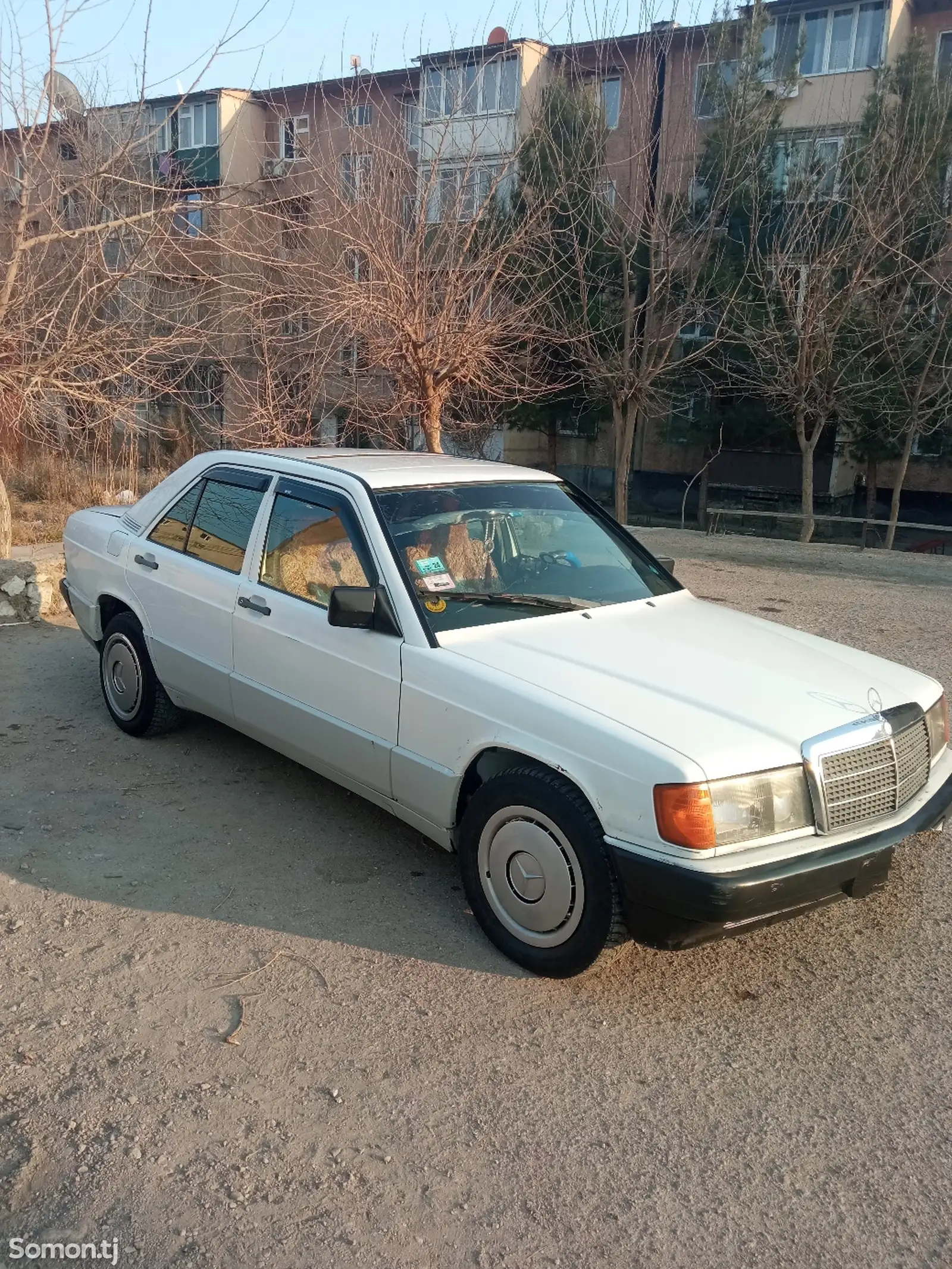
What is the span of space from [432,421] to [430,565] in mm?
6258

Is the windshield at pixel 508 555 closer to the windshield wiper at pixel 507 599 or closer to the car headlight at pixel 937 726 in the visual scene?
the windshield wiper at pixel 507 599

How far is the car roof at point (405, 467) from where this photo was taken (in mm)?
4465

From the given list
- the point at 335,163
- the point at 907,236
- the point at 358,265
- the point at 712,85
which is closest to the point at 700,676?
the point at 358,265

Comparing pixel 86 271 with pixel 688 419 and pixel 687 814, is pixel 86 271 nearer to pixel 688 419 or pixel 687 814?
pixel 687 814

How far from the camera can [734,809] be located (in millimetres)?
3094

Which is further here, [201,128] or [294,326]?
[201,128]

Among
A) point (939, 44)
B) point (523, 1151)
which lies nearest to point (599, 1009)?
point (523, 1151)

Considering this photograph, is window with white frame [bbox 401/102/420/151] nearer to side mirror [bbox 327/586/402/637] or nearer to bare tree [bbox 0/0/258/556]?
bare tree [bbox 0/0/258/556]

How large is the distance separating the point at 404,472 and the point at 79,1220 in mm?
3046

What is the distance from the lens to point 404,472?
4559mm

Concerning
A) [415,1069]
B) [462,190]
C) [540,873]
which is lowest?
[415,1069]

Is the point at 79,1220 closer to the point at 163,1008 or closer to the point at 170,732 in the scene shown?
the point at 163,1008

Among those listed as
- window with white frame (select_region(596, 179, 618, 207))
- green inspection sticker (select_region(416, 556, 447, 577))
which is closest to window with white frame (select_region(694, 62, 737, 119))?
window with white frame (select_region(596, 179, 618, 207))

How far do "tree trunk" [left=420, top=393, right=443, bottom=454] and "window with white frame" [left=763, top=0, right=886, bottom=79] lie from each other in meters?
20.6
